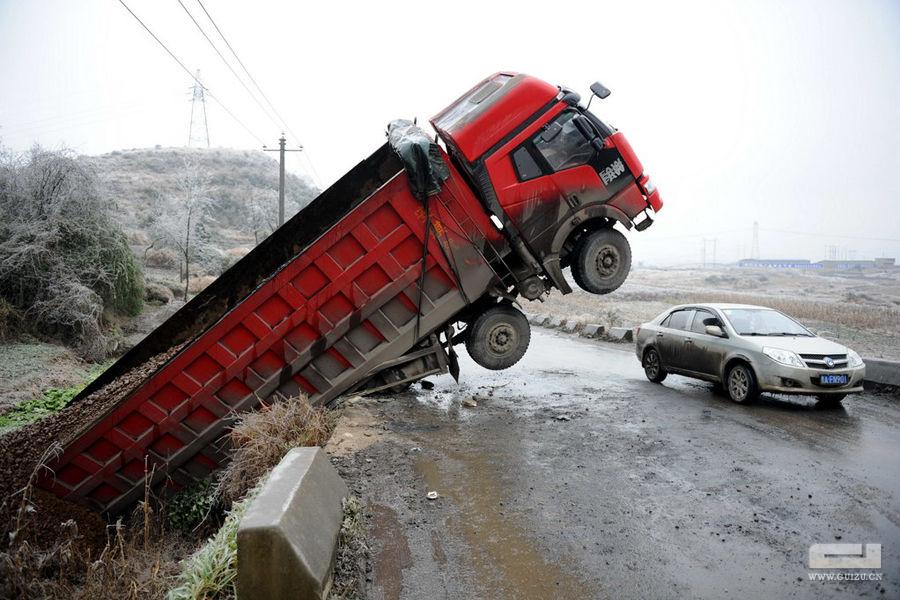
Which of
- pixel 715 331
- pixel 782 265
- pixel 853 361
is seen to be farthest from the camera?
pixel 782 265

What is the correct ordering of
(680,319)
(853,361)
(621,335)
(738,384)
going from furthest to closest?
(621,335) → (680,319) → (738,384) → (853,361)

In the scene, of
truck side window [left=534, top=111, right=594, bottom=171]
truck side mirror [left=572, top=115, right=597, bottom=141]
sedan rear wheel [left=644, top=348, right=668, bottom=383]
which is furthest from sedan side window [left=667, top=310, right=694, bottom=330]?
truck side mirror [left=572, top=115, right=597, bottom=141]

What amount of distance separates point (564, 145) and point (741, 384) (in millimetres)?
4471

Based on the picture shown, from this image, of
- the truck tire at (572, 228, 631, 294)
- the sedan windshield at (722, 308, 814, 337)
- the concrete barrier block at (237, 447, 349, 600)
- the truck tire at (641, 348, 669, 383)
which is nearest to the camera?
the concrete barrier block at (237, 447, 349, 600)

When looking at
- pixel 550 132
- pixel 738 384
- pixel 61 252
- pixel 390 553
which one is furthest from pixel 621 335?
pixel 61 252

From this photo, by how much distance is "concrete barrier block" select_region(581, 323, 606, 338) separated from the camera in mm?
16688

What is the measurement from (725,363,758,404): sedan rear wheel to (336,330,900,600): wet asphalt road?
0.70 ft

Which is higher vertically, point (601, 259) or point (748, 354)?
point (601, 259)

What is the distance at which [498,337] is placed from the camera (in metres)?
7.67

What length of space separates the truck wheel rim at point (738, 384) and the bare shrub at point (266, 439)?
6010mm


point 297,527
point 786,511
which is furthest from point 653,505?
point 297,527

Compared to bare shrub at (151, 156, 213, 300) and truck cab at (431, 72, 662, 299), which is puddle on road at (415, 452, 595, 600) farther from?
bare shrub at (151, 156, 213, 300)

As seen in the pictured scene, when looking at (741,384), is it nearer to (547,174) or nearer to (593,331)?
(547,174)

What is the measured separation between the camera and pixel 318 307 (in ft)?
22.0
